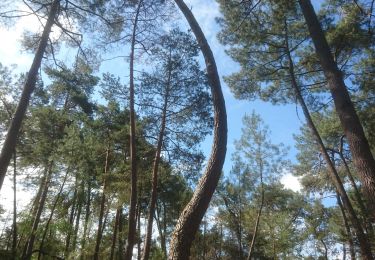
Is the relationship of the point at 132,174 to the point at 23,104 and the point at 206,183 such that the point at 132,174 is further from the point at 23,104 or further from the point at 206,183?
the point at 206,183

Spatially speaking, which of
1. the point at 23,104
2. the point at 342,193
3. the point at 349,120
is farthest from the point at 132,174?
the point at 349,120

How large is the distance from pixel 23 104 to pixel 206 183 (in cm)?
520

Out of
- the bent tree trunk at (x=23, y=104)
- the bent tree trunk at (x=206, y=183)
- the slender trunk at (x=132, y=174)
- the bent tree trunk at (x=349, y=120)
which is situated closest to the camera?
the bent tree trunk at (x=206, y=183)

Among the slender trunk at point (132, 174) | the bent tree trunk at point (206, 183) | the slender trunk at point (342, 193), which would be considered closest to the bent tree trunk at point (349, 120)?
the bent tree trunk at point (206, 183)

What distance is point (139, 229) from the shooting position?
24406mm

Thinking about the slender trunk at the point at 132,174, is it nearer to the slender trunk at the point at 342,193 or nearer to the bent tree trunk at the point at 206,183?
the bent tree trunk at the point at 206,183

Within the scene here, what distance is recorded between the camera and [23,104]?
308 inches

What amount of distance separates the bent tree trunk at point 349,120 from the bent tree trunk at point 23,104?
254 inches

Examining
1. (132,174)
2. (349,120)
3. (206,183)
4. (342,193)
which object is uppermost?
(132,174)

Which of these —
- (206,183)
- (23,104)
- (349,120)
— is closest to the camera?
(206,183)

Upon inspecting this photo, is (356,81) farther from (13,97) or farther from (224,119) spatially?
(13,97)

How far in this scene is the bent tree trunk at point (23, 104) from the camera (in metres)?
7.29

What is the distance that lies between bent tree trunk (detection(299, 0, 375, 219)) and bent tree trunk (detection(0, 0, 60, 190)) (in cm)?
645

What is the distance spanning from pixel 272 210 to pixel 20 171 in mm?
16960
